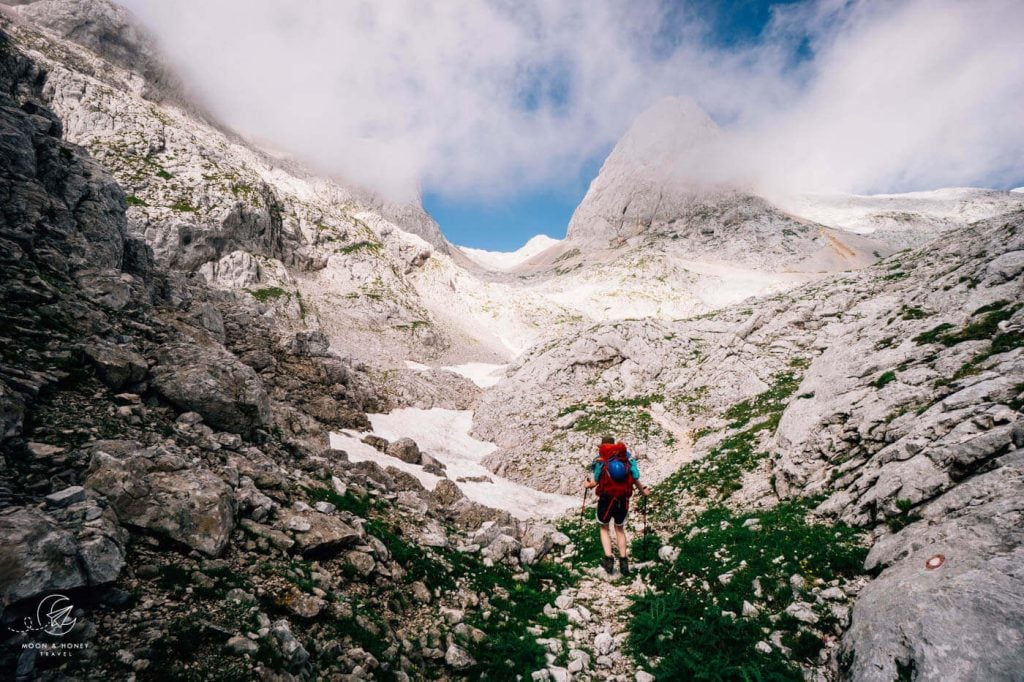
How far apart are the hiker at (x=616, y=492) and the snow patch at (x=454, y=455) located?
9077 mm

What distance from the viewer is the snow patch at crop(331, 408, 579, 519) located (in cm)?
2278

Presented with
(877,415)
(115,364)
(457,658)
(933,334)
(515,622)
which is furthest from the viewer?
(933,334)

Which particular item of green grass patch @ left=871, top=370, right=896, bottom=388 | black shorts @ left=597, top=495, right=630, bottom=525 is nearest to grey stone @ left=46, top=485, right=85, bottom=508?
black shorts @ left=597, top=495, right=630, bottom=525

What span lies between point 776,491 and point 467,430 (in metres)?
28.7

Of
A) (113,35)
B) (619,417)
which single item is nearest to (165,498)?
(619,417)

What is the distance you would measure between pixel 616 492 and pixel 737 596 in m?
3.98

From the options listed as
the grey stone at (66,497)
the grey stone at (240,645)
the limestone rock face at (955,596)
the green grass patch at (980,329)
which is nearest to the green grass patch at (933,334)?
the green grass patch at (980,329)

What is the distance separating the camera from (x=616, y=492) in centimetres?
1241

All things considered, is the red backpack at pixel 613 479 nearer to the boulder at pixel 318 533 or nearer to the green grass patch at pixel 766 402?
the boulder at pixel 318 533

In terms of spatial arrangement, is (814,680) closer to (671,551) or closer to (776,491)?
(671,551)

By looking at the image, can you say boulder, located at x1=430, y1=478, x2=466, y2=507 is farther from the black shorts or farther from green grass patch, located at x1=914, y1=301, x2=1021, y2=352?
green grass patch, located at x1=914, y1=301, x2=1021, y2=352

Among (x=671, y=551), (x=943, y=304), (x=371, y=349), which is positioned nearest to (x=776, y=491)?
(x=671, y=551)

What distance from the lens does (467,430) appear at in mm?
39500

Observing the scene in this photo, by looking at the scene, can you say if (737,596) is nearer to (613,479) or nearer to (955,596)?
(955,596)
